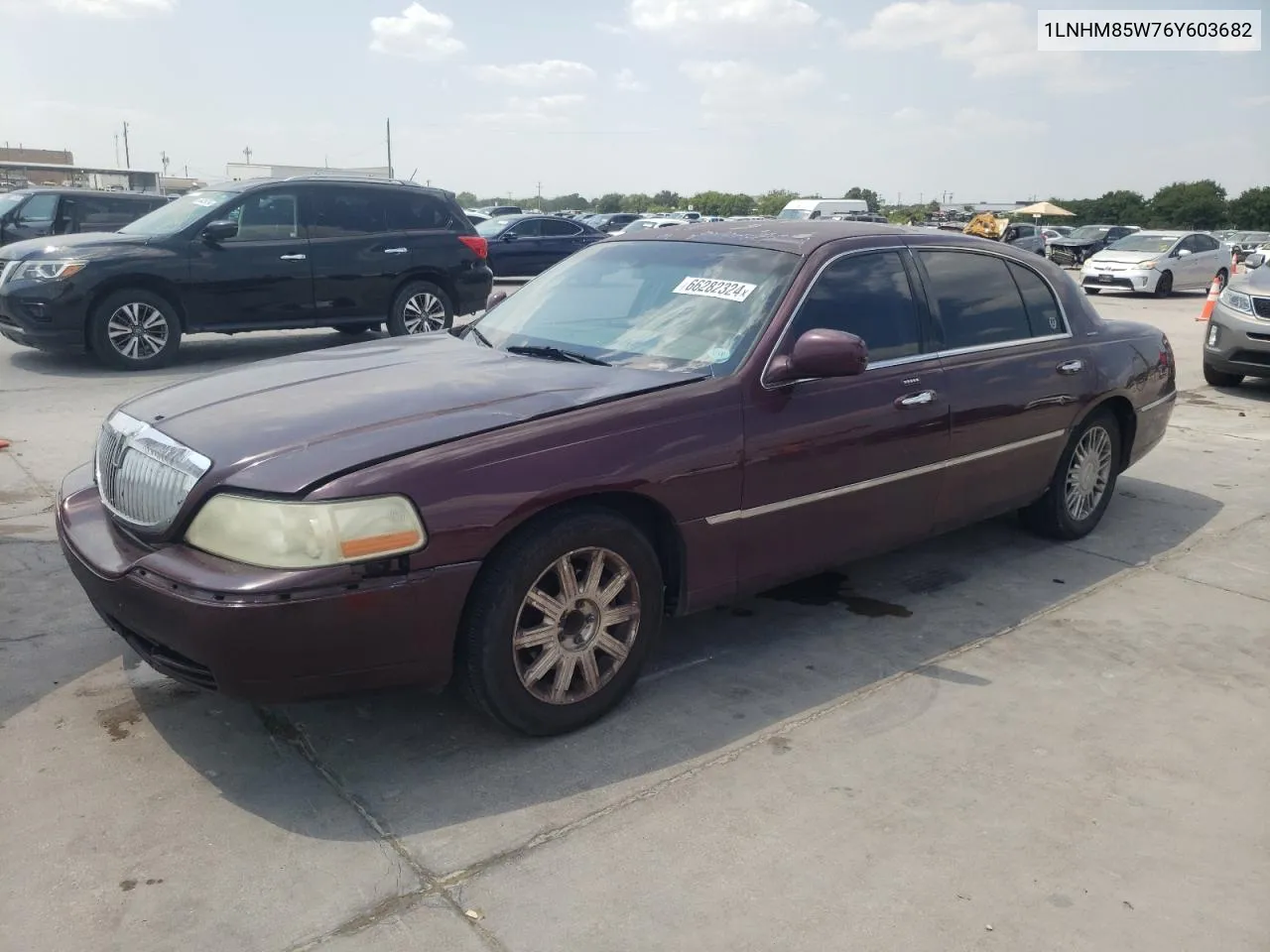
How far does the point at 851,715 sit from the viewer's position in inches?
145

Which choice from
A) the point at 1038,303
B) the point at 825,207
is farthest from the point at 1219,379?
the point at 825,207

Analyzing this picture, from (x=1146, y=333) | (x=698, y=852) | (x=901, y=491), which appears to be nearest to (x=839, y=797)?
(x=698, y=852)

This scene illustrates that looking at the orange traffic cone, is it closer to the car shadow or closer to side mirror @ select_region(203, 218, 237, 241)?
the car shadow

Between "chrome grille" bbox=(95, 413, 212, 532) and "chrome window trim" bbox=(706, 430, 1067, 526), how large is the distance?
1.67 m

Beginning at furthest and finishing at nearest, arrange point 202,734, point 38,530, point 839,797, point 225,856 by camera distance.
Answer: point 38,530, point 202,734, point 839,797, point 225,856

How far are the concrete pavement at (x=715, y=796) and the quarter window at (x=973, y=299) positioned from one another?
3.98 ft

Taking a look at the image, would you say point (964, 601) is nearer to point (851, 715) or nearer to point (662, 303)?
point (851, 715)

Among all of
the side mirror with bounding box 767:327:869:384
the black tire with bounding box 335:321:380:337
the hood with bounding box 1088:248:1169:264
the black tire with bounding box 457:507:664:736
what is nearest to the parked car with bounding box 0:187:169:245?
the black tire with bounding box 335:321:380:337

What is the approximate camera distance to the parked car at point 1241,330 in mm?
9891

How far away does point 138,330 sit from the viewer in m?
9.59

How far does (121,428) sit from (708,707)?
220cm

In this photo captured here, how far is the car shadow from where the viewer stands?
10.3 ft

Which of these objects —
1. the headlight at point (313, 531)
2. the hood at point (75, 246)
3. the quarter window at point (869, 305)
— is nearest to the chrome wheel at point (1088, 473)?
the quarter window at point (869, 305)

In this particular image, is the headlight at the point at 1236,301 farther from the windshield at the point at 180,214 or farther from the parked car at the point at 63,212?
the parked car at the point at 63,212
